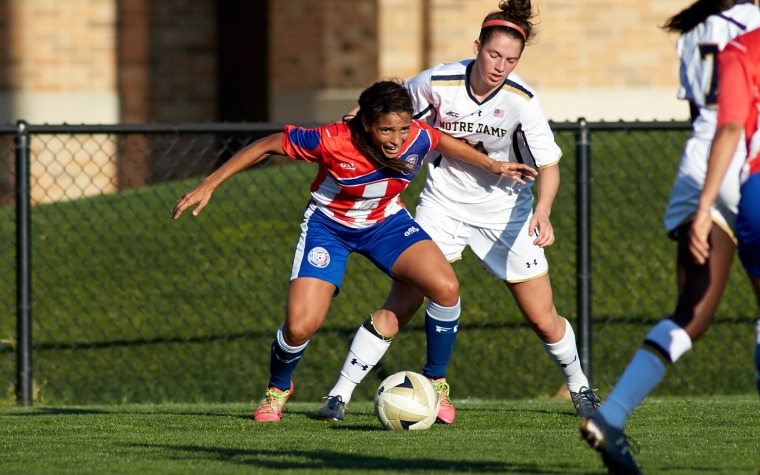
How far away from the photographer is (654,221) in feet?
34.3

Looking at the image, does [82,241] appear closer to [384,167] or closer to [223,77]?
[384,167]

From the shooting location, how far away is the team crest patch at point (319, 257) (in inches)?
235

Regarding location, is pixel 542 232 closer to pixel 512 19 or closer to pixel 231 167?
pixel 512 19

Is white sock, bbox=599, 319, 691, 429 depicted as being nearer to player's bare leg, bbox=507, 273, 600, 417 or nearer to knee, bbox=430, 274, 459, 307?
knee, bbox=430, 274, 459, 307

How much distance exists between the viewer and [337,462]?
4.84 metres

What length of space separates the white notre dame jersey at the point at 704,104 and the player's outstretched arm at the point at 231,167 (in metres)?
2.15

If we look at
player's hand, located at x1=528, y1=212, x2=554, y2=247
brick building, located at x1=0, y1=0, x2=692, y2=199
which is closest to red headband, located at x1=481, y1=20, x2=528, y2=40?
player's hand, located at x1=528, y1=212, x2=554, y2=247

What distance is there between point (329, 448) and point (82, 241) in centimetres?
555

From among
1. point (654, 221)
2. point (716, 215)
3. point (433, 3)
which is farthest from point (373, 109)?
point (433, 3)

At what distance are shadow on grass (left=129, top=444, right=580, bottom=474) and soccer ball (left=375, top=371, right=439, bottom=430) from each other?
2.56 feet

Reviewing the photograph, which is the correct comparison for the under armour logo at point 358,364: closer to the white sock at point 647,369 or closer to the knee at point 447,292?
the knee at point 447,292

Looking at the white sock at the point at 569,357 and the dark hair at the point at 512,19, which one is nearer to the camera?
the dark hair at the point at 512,19

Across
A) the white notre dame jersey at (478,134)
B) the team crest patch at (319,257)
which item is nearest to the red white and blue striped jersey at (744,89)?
the white notre dame jersey at (478,134)

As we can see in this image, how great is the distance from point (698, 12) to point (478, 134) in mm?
1907
